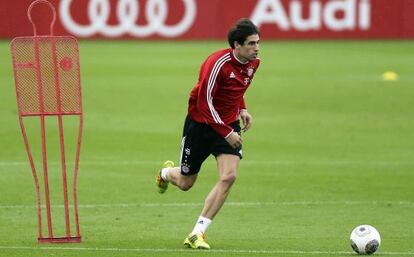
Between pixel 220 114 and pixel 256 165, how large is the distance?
6994 mm

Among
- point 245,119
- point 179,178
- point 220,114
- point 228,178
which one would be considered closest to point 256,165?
point 179,178

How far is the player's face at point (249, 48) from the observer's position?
12.5 m

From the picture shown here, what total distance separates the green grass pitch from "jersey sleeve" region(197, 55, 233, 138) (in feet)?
4.11

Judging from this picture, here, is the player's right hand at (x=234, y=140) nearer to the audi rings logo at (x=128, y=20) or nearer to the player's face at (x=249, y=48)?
the player's face at (x=249, y=48)

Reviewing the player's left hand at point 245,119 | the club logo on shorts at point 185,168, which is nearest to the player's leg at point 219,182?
the player's left hand at point 245,119

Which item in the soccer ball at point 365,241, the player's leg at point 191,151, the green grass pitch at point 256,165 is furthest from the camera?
the green grass pitch at point 256,165

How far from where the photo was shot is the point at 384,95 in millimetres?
30078

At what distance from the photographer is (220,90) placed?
1280cm

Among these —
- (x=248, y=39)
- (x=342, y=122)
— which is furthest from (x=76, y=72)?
(x=342, y=122)

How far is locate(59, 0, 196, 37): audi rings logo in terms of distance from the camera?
4466 cm

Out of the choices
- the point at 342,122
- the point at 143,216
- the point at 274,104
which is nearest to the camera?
the point at 143,216

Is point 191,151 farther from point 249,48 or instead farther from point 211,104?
point 249,48

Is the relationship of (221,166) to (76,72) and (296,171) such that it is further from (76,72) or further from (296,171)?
(296,171)

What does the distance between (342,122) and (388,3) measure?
21060mm
